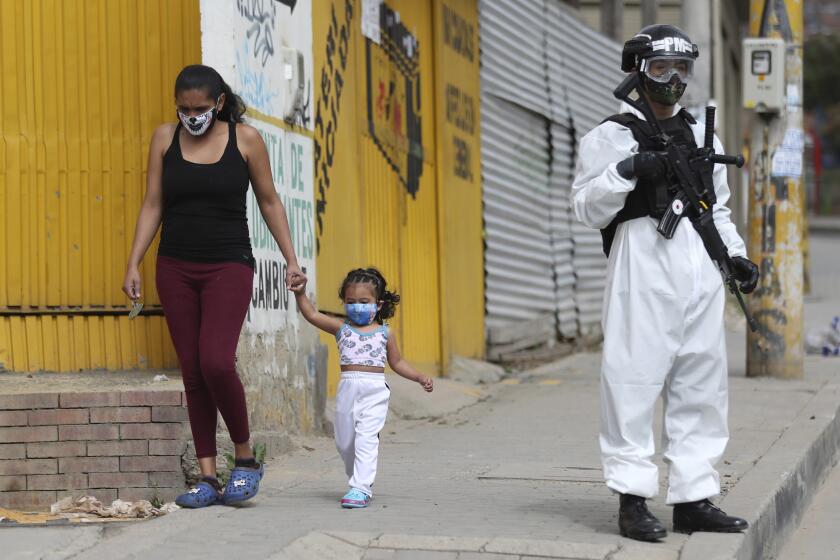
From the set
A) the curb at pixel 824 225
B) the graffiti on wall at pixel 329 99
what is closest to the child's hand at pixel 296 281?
the graffiti on wall at pixel 329 99

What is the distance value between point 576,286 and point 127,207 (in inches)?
338

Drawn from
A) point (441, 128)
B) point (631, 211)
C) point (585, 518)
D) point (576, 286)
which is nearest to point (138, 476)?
point (585, 518)

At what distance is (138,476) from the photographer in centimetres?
667

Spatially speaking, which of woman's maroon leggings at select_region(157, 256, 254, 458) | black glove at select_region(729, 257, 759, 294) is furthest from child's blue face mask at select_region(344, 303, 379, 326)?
black glove at select_region(729, 257, 759, 294)

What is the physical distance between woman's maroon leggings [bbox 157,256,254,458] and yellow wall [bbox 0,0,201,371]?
1407 millimetres

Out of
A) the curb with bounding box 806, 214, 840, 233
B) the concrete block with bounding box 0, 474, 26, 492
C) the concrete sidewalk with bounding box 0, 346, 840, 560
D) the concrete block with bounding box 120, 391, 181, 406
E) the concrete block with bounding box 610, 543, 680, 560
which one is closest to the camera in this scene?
the concrete block with bounding box 610, 543, 680, 560

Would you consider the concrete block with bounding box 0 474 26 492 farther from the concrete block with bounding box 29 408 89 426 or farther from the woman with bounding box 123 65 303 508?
the woman with bounding box 123 65 303 508

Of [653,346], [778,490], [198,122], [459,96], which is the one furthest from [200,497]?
[459,96]

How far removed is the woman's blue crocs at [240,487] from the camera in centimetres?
584

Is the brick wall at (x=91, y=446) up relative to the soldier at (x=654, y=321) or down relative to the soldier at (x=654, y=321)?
down

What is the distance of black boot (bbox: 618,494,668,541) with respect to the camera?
5.17 m

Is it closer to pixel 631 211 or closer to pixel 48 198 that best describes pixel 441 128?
pixel 48 198

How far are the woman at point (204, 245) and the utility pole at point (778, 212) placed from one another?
5948 mm

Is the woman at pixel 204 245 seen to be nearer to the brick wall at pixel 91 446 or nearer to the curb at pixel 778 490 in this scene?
the brick wall at pixel 91 446
